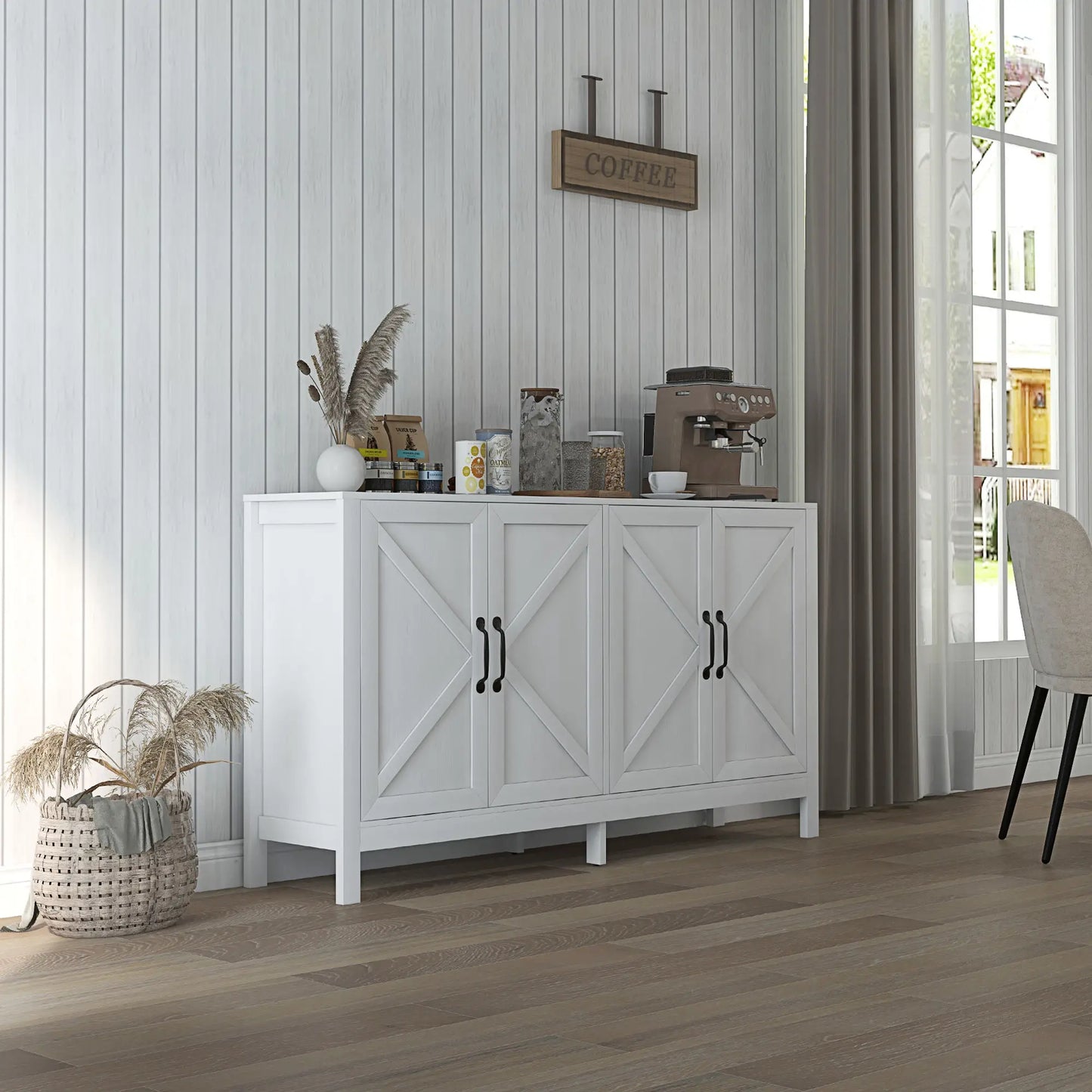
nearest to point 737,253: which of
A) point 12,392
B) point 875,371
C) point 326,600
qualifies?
point 875,371

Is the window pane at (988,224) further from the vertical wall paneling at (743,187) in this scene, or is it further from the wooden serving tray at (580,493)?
the wooden serving tray at (580,493)

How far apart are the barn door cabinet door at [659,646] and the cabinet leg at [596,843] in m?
0.11

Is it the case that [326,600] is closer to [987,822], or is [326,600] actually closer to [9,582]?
[9,582]

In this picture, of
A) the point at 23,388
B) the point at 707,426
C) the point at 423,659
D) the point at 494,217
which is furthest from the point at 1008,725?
the point at 23,388

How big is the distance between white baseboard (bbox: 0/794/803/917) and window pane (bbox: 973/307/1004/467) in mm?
1849

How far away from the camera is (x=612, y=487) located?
13.0 ft

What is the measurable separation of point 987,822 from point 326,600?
2.18 meters

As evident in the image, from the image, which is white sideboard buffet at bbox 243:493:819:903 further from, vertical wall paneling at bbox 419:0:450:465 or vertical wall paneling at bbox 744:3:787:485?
vertical wall paneling at bbox 744:3:787:485

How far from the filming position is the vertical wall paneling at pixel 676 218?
4391 mm

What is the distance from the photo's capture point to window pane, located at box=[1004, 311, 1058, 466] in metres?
5.45

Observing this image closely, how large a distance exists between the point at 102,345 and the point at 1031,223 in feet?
11.9

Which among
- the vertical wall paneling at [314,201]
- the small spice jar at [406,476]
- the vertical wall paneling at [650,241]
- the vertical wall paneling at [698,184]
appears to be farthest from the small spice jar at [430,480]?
the vertical wall paneling at [698,184]

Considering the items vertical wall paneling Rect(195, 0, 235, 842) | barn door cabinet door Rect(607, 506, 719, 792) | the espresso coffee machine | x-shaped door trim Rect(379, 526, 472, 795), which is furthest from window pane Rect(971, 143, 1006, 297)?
vertical wall paneling Rect(195, 0, 235, 842)

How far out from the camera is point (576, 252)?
4.16 meters
